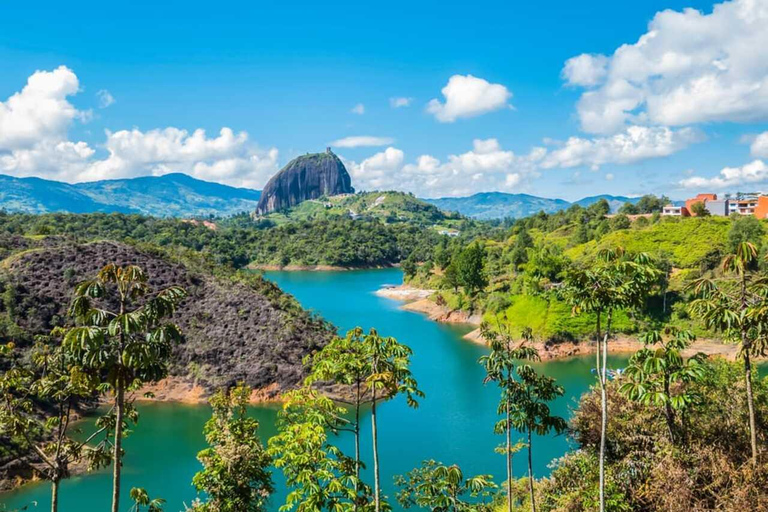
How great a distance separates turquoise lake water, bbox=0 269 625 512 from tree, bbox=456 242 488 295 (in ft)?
34.4

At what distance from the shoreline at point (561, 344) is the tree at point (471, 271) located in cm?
342

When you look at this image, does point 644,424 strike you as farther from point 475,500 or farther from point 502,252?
point 502,252

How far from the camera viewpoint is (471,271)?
199 ft

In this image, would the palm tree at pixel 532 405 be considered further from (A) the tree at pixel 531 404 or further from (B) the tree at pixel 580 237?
(B) the tree at pixel 580 237

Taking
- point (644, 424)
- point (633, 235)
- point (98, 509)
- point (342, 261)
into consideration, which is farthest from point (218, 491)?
point (342, 261)

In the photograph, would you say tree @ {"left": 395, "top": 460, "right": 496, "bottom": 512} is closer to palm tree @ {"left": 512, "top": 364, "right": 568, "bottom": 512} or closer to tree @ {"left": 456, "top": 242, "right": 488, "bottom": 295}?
palm tree @ {"left": 512, "top": 364, "right": 568, "bottom": 512}

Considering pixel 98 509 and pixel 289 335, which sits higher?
pixel 289 335

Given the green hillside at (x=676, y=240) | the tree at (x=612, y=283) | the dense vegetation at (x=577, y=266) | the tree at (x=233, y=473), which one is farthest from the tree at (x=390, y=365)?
the green hillside at (x=676, y=240)

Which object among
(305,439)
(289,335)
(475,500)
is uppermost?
(305,439)

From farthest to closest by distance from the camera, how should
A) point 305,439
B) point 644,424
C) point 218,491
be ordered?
point 644,424
point 218,491
point 305,439

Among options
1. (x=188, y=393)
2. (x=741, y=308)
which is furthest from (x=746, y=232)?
(x=188, y=393)

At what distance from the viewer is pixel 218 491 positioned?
1225cm

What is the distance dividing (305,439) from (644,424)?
1020cm

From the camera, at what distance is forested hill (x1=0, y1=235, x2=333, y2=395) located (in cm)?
3619
